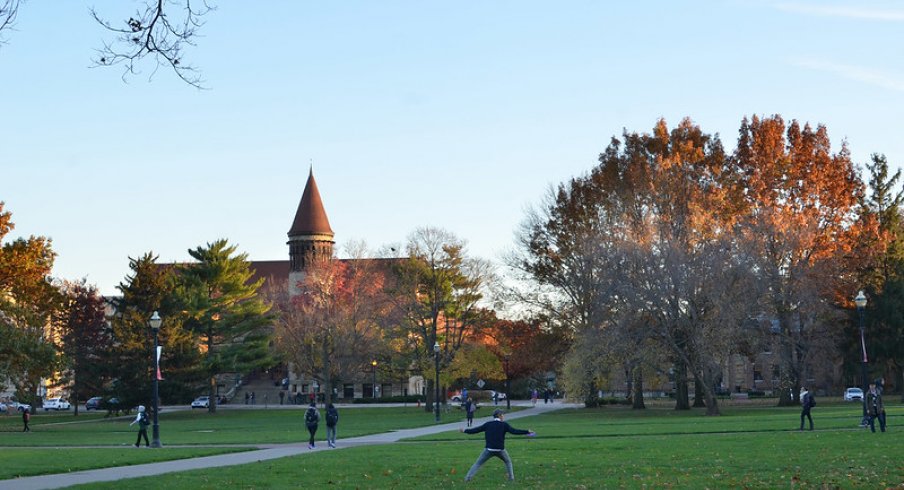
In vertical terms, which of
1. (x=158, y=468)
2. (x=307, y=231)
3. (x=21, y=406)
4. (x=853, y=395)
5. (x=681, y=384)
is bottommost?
(x=158, y=468)

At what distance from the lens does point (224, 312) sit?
8425 cm

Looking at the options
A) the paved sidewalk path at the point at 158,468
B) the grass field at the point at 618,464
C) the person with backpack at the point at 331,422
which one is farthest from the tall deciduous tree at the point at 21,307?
the grass field at the point at 618,464

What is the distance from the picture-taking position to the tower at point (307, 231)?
131625mm

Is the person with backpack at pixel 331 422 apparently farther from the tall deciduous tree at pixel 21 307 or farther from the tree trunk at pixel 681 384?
the tall deciduous tree at pixel 21 307

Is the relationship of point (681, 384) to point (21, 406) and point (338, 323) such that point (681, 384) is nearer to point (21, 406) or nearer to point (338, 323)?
point (338, 323)

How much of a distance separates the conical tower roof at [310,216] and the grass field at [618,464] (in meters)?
99.9

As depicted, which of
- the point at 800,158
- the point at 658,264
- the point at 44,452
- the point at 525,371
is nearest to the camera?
the point at 44,452

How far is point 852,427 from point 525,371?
60.8 meters

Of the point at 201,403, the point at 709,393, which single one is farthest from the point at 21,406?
the point at 709,393

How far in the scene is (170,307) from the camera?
75.8 meters

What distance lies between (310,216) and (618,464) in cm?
11260

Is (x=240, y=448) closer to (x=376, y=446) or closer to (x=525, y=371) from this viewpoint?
(x=376, y=446)

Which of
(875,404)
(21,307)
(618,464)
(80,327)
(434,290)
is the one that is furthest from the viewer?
(80,327)

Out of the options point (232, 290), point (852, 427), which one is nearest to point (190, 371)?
point (232, 290)
